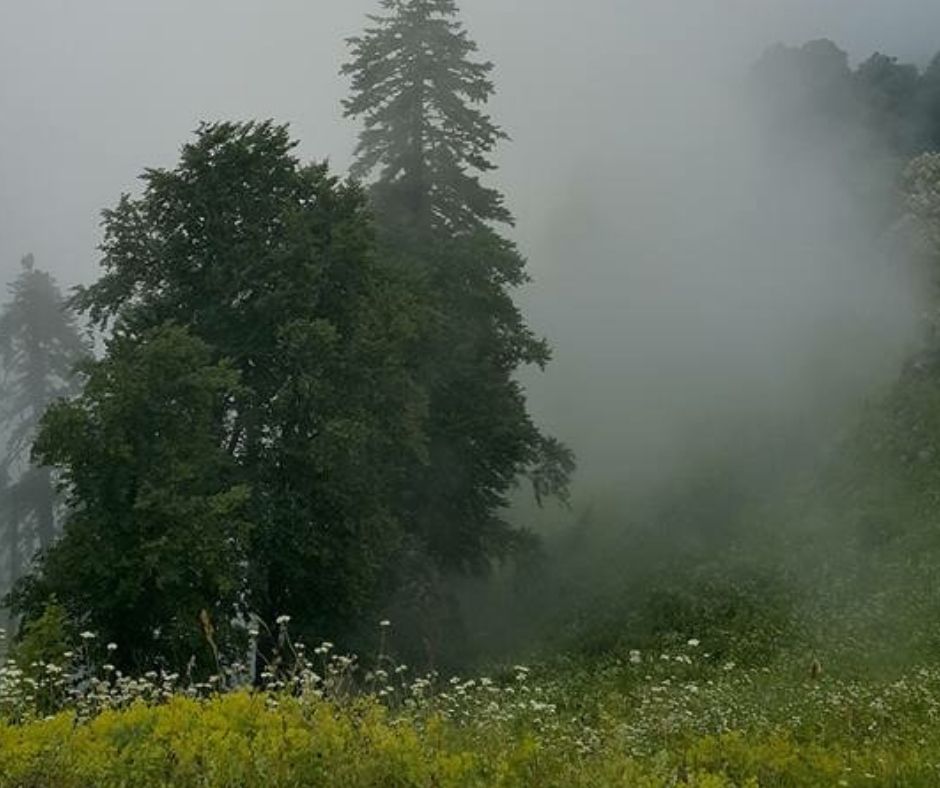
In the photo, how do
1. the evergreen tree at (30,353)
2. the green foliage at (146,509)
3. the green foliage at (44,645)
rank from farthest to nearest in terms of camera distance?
the evergreen tree at (30,353) → the green foliage at (146,509) → the green foliage at (44,645)

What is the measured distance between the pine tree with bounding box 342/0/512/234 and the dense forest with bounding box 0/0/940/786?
103 mm

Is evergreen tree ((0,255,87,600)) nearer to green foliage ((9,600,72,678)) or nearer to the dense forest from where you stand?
the dense forest

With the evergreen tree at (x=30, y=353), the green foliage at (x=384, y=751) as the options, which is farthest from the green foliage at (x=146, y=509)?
the evergreen tree at (x=30, y=353)

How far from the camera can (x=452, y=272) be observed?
99.7 ft

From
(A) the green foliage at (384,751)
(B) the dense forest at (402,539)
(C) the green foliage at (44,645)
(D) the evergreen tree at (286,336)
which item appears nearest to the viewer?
(A) the green foliage at (384,751)

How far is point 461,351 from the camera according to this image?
1173 inches

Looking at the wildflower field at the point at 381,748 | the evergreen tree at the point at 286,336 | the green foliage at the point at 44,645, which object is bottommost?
the green foliage at the point at 44,645

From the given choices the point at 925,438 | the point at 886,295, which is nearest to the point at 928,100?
the point at 886,295

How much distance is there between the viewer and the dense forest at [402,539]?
718 centimetres

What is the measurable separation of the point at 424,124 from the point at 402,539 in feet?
48.4

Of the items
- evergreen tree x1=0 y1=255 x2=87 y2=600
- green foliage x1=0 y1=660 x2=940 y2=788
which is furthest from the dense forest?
evergreen tree x1=0 y1=255 x2=87 y2=600

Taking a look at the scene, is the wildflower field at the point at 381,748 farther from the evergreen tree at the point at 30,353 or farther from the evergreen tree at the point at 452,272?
the evergreen tree at the point at 30,353

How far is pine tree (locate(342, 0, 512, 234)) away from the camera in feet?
108

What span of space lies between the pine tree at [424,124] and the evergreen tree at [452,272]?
0.04 meters
